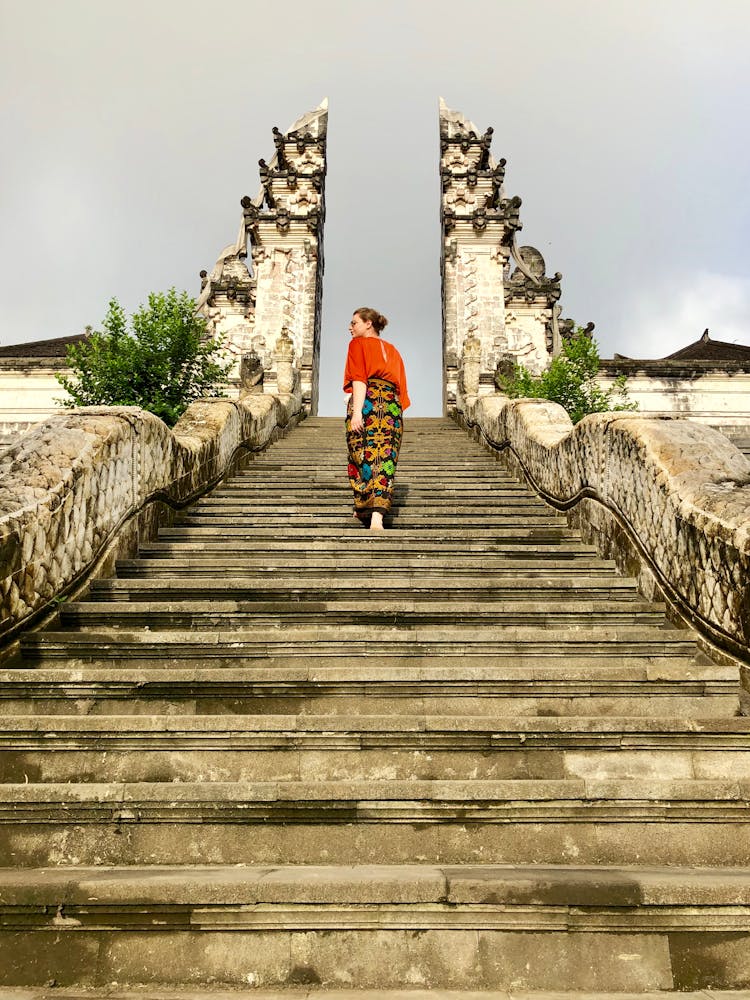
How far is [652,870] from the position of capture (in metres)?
2.58

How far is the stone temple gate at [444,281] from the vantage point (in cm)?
2073

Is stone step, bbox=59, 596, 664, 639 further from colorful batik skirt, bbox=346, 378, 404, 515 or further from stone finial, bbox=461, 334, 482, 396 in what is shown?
stone finial, bbox=461, 334, 482, 396

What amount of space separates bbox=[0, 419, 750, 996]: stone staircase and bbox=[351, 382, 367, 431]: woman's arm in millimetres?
1570

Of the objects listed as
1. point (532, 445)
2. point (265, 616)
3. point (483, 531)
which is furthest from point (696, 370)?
point (265, 616)

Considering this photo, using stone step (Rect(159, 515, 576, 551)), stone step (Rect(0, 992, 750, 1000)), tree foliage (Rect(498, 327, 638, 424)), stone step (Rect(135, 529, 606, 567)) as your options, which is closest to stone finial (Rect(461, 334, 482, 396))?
tree foliage (Rect(498, 327, 638, 424))

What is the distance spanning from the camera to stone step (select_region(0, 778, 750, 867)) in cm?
269

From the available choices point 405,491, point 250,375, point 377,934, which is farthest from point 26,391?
point 377,934

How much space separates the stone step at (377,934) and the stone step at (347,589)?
2241mm

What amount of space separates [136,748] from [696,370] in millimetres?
17848

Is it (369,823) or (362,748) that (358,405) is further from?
(369,823)

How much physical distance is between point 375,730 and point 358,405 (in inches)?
141

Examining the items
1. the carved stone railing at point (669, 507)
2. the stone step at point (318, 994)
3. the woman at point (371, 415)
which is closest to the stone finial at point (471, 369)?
the carved stone railing at point (669, 507)

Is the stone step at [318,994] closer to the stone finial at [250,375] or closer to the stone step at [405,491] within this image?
the stone step at [405,491]

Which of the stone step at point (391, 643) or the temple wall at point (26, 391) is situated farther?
the temple wall at point (26, 391)
